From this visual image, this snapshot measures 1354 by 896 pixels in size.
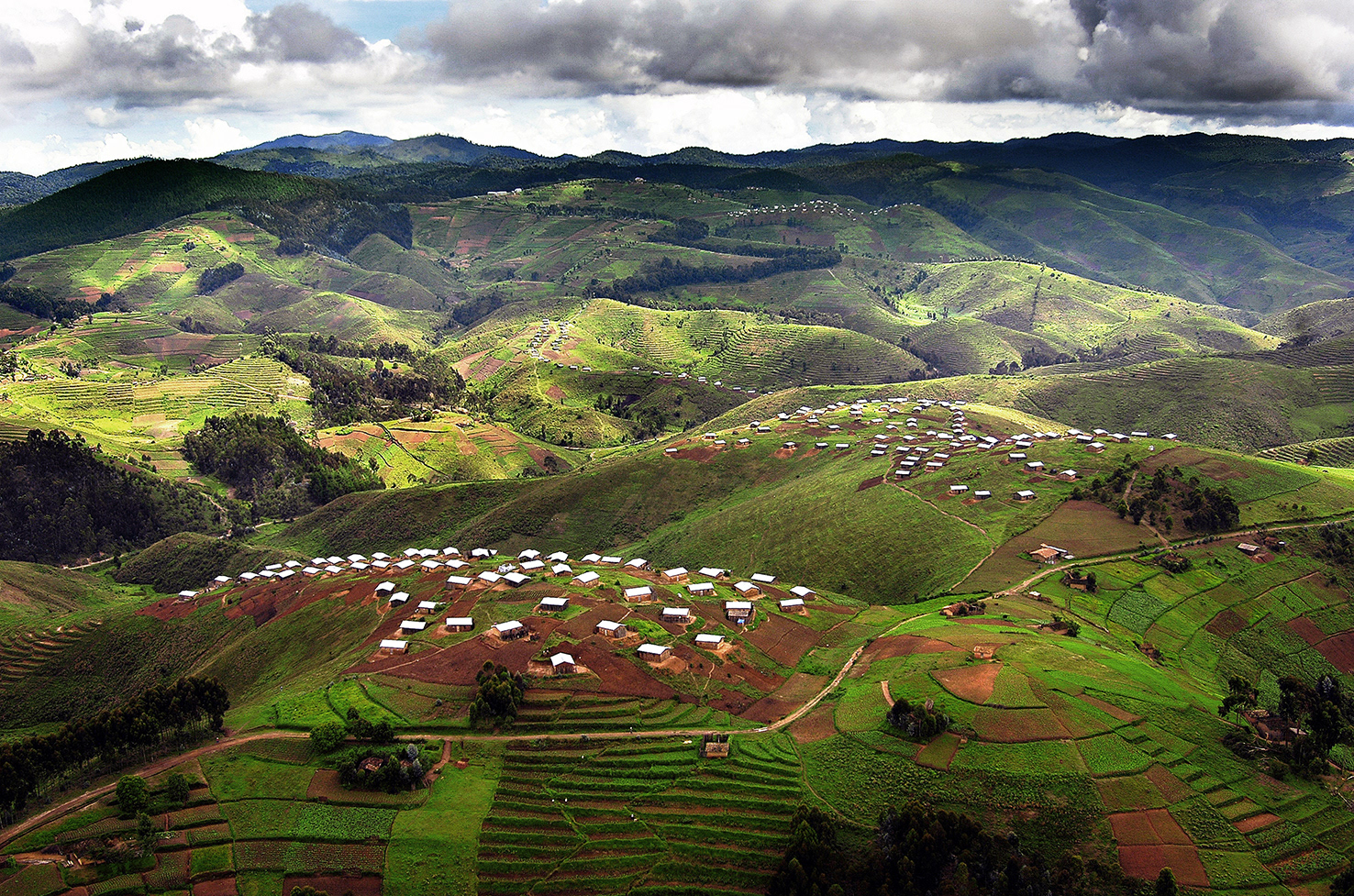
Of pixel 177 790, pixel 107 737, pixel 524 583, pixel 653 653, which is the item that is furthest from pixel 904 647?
pixel 107 737

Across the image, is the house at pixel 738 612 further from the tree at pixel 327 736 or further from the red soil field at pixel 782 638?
the tree at pixel 327 736

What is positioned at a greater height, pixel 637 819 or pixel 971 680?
pixel 971 680

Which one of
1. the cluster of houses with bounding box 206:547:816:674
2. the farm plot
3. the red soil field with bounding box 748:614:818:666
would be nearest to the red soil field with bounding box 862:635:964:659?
the red soil field with bounding box 748:614:818:666

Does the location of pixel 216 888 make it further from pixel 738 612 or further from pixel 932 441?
pixel 932 441

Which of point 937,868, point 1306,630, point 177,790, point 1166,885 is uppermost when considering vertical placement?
point 177,790

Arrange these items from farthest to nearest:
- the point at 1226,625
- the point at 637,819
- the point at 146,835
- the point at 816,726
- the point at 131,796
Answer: the point at 1226,625, the point at 816,726, the point at 637,819, the point at 131,796, the point at 146,835

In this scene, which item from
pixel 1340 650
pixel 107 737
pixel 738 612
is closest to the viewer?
pixel 107 737

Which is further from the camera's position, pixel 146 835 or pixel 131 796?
pixel 131 796
